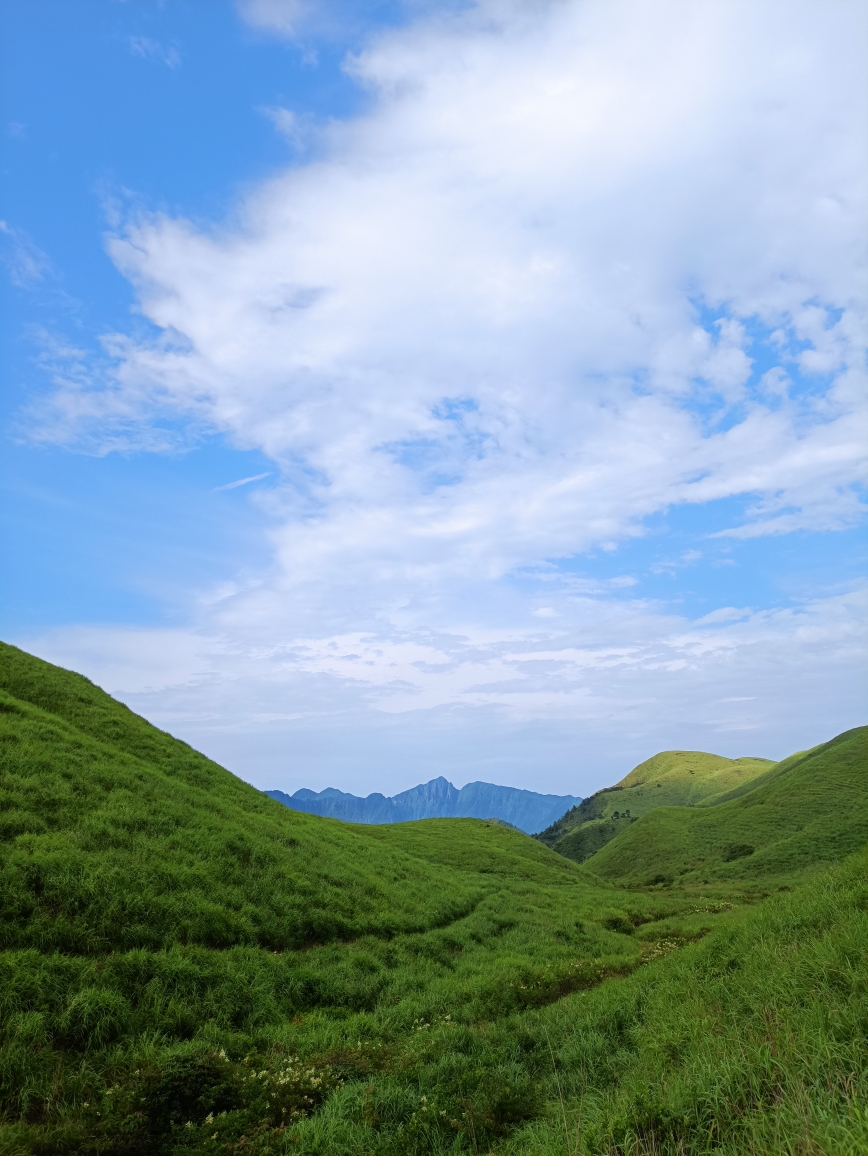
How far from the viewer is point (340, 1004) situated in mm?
14609

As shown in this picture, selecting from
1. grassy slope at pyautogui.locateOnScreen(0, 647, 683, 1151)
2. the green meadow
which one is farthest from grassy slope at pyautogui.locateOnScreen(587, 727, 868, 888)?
the green meadow

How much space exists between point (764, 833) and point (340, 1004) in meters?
81.8

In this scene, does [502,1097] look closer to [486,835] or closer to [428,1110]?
[428,1110]

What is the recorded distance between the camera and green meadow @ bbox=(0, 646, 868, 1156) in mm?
7207

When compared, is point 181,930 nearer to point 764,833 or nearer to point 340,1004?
point 340,1004

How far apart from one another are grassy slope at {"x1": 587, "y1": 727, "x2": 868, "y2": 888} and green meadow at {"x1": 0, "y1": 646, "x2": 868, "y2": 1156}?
45822 mm

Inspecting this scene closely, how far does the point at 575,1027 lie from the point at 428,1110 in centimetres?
493

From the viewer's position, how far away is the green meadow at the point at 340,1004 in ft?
23.6

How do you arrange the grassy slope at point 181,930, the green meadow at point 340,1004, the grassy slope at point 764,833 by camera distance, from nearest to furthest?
the green meadow at point 340,1004
the grassy slope at point 181,930
the grassy slope at point 764,833

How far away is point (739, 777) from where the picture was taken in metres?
179

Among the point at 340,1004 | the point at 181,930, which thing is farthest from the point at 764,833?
the point at 181,930

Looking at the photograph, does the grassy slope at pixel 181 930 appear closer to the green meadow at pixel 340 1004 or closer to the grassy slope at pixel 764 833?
the green meadow at pixel 340 1004

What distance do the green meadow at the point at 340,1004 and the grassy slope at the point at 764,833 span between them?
1804 inches

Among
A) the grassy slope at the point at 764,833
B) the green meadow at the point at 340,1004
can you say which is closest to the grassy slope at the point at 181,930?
the green meadow at the point at 340,1004
